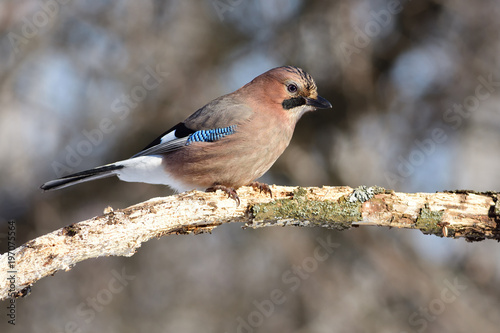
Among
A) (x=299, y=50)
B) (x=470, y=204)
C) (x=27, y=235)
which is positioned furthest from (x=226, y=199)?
(x=299, y=50)

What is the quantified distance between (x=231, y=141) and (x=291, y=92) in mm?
937

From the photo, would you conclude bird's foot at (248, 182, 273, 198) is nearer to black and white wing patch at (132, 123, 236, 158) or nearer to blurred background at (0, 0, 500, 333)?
black and white wing patch at (132, 123, 236, 158)

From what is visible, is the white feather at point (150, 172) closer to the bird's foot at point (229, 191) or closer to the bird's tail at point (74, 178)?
the bird's tail at point (74, 178)

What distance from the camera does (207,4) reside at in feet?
36.4

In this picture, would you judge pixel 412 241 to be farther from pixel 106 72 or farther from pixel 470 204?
pixel 106 72

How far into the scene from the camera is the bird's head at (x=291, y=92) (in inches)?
235

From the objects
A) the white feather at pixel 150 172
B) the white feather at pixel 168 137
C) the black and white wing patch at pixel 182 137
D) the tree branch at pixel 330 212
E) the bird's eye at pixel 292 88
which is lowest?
the tree branch at pixel 330 212

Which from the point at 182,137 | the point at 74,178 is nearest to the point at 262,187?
the point at 182,137

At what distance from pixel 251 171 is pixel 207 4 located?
644cm

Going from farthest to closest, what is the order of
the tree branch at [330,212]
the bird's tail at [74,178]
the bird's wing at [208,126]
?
the bird's wing at [208,126] → the bird's tail at [74,178] → the tree branch at [330,212]

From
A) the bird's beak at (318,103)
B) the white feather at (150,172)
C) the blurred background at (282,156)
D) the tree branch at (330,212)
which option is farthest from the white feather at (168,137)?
the blurred background at (282,156)

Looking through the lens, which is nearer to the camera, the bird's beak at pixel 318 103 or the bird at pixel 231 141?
the bird at pixel 231 141

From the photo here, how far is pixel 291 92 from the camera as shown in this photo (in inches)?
237

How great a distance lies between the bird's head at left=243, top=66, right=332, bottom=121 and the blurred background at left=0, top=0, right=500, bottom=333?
3924 mm
